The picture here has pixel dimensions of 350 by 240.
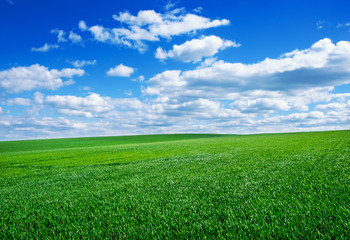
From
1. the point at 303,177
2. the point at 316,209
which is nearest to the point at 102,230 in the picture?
the point at 316,209

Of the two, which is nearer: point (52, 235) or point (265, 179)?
point (52, 235)

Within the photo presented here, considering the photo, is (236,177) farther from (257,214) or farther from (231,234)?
(231,234)

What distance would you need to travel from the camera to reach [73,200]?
19.7 ft

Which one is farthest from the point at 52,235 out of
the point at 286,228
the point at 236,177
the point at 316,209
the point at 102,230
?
the point at 236,177

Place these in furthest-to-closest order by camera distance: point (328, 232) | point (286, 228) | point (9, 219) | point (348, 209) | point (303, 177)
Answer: point (303, 177) < point (9, 219) < point (348, 209) < point (286, 228) < point (328, 232)

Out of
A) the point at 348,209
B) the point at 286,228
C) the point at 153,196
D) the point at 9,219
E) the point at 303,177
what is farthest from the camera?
the point at 303,177

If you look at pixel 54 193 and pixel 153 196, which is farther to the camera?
pixel 54 193

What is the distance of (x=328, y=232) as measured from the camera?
10.4 feet

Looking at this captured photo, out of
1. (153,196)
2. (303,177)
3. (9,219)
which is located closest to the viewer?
(9,219)

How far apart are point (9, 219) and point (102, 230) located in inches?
111

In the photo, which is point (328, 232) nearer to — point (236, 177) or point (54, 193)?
point (236, 177)

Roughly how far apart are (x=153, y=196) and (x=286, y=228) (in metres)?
3.31

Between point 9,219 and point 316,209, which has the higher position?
point 316,209

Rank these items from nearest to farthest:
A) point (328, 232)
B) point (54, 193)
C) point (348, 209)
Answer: point (328, 232) < point (348, 209) < point (54, 193)
